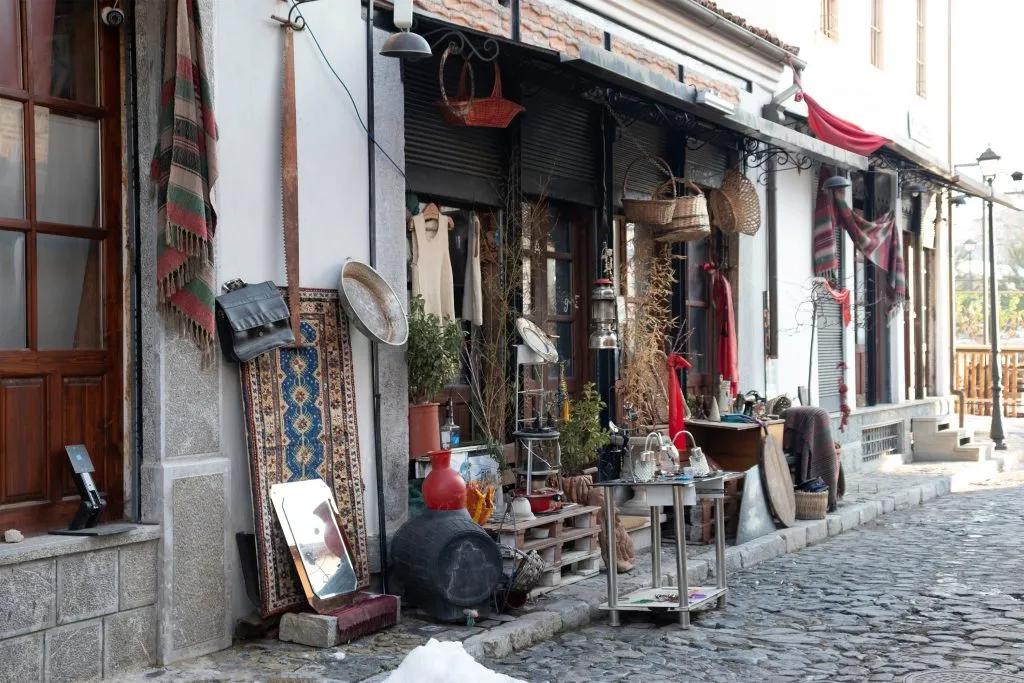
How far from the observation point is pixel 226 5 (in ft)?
20.6

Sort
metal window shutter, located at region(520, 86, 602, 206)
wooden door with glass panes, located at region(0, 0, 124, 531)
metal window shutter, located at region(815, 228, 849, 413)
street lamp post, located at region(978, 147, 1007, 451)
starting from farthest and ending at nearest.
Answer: street lamp post, located at region(978, 147, 1007, 451) < metal window shutter, located at region(815, 228, 849, 413) < metal window shutter, located at region(520, 86, 602, 206) < wooden door with glass panes, located at region(0, 0, 124, 531)

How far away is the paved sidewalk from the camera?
564 centimetres

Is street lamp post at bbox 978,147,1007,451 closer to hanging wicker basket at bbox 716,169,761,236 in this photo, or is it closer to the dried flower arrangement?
hanging wicker basket at bbox 716,169,761,236

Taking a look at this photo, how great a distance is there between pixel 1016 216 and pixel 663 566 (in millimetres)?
64482

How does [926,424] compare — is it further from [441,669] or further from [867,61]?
[441,669]

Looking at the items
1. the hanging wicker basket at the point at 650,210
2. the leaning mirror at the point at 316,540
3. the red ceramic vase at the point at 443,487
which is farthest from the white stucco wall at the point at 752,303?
the leaning mirror at the point at 316,540

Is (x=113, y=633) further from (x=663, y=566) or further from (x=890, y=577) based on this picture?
(x=890, y=577)

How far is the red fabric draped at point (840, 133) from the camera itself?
40.9 ft

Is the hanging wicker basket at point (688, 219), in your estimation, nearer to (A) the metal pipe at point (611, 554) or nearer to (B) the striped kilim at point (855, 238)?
(B) the striped kilim at point (855, 238)

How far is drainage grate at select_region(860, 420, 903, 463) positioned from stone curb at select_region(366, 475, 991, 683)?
1.30 m

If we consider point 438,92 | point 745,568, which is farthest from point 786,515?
point 438,92

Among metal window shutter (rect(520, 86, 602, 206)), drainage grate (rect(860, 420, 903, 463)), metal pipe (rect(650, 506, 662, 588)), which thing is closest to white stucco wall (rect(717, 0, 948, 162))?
metal window shutter (rect(520, 86, 602, 206))

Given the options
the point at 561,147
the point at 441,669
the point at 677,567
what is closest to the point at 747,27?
the point at 561,147

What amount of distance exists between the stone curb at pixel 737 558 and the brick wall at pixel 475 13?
13.1 feet
